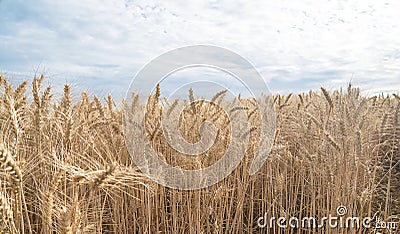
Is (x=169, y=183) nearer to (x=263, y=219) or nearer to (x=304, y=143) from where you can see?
(x=263, y=219)

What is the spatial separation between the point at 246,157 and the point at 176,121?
68 cm

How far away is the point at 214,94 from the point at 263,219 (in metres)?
1.16

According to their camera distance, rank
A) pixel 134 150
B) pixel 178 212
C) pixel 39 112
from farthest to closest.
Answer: pixel 178 212 → pixel 134 150 → pixel 39 112

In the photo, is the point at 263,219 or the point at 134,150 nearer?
the point at 134,150

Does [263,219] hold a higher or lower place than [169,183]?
lower

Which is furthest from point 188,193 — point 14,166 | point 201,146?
point 14,166

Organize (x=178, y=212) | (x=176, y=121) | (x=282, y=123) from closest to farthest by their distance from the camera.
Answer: (x=178, y=212) → (x=176, y=121) → (x=282, y=123)

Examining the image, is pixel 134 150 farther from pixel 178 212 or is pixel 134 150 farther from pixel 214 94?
pixel 214 94

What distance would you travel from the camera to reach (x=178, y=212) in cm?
270

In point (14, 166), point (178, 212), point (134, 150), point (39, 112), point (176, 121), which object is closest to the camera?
point (14, 166)

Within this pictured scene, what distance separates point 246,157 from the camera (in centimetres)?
283

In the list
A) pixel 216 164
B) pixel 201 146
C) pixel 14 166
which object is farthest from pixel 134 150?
pixel 14 166

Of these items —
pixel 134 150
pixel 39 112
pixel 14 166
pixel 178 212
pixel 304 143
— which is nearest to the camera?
pixel 14 166

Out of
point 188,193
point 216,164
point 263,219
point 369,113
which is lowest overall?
point 263,219
